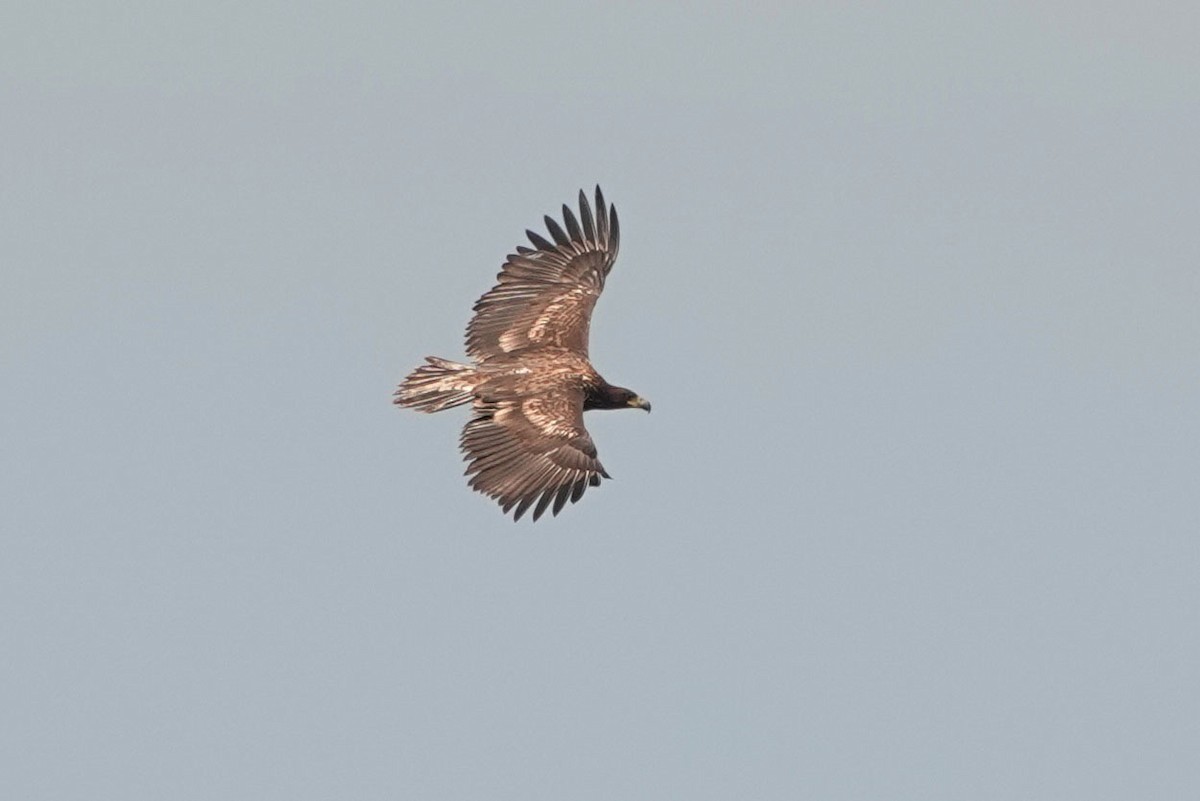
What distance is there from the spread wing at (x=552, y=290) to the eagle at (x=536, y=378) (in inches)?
0.5

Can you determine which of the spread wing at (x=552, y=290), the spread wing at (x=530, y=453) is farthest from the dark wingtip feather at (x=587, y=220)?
the spread wing at (x=530, y=453)

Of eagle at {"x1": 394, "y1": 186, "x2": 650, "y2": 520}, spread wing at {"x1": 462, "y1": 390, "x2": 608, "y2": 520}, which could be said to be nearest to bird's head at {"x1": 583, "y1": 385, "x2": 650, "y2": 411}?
eagle at {"x1": 394, "y1": 186, "x2": 650, "y2": 520}

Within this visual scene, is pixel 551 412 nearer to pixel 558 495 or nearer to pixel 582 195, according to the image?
pixel 558 495

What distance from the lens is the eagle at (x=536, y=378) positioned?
24922mm

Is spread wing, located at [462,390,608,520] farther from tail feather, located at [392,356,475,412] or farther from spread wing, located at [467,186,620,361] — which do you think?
spread wing, located at [467,186,620,361]

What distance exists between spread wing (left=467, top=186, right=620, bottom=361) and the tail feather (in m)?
0.84

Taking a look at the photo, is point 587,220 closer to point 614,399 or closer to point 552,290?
point 552,290

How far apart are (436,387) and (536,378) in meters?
1.11

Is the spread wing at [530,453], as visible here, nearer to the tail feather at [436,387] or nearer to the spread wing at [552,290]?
the tail feather at [436,387]

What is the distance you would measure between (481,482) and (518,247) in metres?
4.75

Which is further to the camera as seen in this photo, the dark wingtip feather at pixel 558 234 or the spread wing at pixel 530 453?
the dark wingtip feather at pixel 558 234

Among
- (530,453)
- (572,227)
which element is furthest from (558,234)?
(530,453)

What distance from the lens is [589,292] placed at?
28.7m

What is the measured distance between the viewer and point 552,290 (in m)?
28.5
